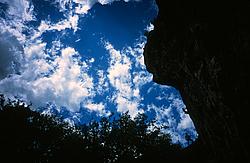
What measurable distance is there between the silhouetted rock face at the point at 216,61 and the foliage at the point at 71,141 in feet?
60.6

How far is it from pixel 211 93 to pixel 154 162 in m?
24.5

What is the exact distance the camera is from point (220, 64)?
16.9 metres

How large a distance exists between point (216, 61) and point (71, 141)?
105 ft

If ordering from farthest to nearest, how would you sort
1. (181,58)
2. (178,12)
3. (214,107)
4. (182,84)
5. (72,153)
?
(72,153) → (182,84) → (181,58) → (178,12) → (214,107)

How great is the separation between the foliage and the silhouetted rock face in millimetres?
18475

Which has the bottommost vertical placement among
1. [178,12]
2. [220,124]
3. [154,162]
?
[220,124]

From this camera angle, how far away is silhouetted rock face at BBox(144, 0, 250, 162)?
15.7 metres

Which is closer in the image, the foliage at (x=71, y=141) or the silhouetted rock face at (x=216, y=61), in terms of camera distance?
the silhouetted rock face at (x=216, y=61)

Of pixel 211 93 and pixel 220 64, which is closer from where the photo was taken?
pixel 220 64

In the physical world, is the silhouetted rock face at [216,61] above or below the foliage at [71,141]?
below

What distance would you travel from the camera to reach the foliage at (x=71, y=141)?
39344mm

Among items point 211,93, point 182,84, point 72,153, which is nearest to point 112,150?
point 72,153

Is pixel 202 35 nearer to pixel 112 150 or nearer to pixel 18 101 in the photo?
pixel 112 150

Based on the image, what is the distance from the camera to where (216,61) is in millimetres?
17312
